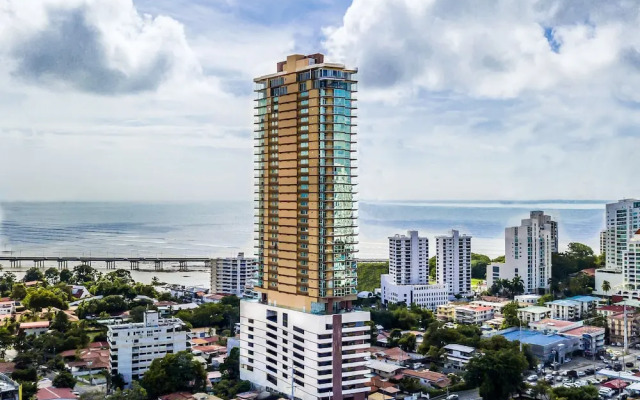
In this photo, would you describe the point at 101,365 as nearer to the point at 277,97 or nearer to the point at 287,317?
the point at 287,317

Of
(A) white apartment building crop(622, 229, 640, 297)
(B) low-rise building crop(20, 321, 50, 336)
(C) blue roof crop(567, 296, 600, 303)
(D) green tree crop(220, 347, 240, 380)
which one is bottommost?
(D) green tree crop(220, 347, 240, 380)

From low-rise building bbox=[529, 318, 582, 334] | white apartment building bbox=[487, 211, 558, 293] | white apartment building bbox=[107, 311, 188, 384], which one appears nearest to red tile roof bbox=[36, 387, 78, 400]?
white apartment building bbox=[107, 311, 188, 384]

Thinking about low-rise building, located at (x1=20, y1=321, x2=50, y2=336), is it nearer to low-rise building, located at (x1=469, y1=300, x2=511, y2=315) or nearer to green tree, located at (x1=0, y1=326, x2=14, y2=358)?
green tree, located at (x1=0, y1=326, x2=14, y2=358)

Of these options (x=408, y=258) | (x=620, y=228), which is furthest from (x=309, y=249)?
(x=620, y=228)

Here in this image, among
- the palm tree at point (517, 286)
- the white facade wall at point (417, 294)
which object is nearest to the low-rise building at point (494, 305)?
the white facade wall at point (417, 294)

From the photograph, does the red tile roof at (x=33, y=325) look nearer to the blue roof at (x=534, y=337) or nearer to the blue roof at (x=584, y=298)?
the blue roof at (x=534, y=337)

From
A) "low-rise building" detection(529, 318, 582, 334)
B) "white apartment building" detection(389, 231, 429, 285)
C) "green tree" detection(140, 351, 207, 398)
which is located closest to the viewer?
"green tree" detection(140, 351, 207, 398)

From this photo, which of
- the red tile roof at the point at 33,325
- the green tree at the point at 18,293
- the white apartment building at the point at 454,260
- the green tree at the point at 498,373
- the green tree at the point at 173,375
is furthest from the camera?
the white apartment building at the point at 454,260
